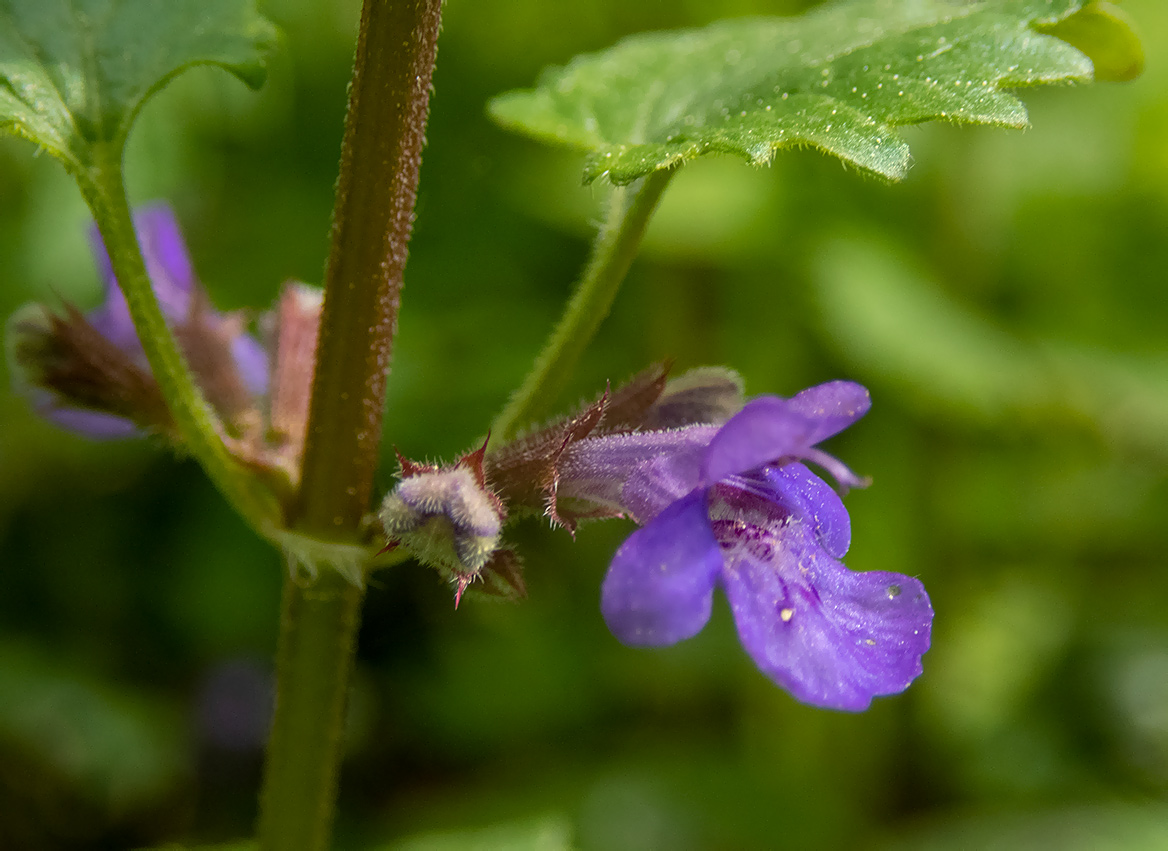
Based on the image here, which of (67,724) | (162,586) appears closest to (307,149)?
(162,586)

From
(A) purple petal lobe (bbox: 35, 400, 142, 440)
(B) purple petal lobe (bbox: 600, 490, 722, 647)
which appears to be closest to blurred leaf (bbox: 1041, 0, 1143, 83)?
(B) purple petal lobe (bbox: 600, 490, 722, 647)

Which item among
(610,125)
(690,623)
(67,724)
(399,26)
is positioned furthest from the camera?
(67,724)

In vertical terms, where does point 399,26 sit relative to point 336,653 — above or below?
above

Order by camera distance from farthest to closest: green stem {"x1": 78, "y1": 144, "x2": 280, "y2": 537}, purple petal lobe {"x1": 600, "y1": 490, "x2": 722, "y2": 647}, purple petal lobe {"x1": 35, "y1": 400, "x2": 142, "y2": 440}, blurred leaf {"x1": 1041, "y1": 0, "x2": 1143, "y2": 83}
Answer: purple petal lobe {"x1": 35, "y1": 400, "x2": 142, "y2": 440}
blurred leaf {"x1": 1041, "y1": 0, "x2": 1143, "y2": 83}
green stem {"x1": 78, "y1": 144, "x2": 280, "y2": 537}
purple petal lobe {"x1": 600, "y1": 490, "x2": 722, "y2": 647}

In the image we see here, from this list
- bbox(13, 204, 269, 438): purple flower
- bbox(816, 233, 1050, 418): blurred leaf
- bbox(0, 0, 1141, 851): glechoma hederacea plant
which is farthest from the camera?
bbox(816, 233, 1050, 418): blurred leaf

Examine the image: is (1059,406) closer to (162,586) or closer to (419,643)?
(419,643)

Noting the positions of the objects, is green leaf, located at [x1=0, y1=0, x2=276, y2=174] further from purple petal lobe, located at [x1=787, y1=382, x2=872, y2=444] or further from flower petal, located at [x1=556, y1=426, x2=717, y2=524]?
purple petal lobe, located at [x1=787, y1=382, x2=872, y2=444]

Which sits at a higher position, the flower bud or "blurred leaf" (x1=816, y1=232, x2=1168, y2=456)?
"blurred leaf" (x1=816, y1=232, x2=1168, y2=456)

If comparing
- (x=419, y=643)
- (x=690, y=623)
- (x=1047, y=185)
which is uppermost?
(x=1047, y=185)

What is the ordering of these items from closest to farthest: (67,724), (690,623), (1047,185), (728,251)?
(690,623)
(67,724)
(728,251)
(1047,185)

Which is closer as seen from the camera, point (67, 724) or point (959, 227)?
point (67, 724)
